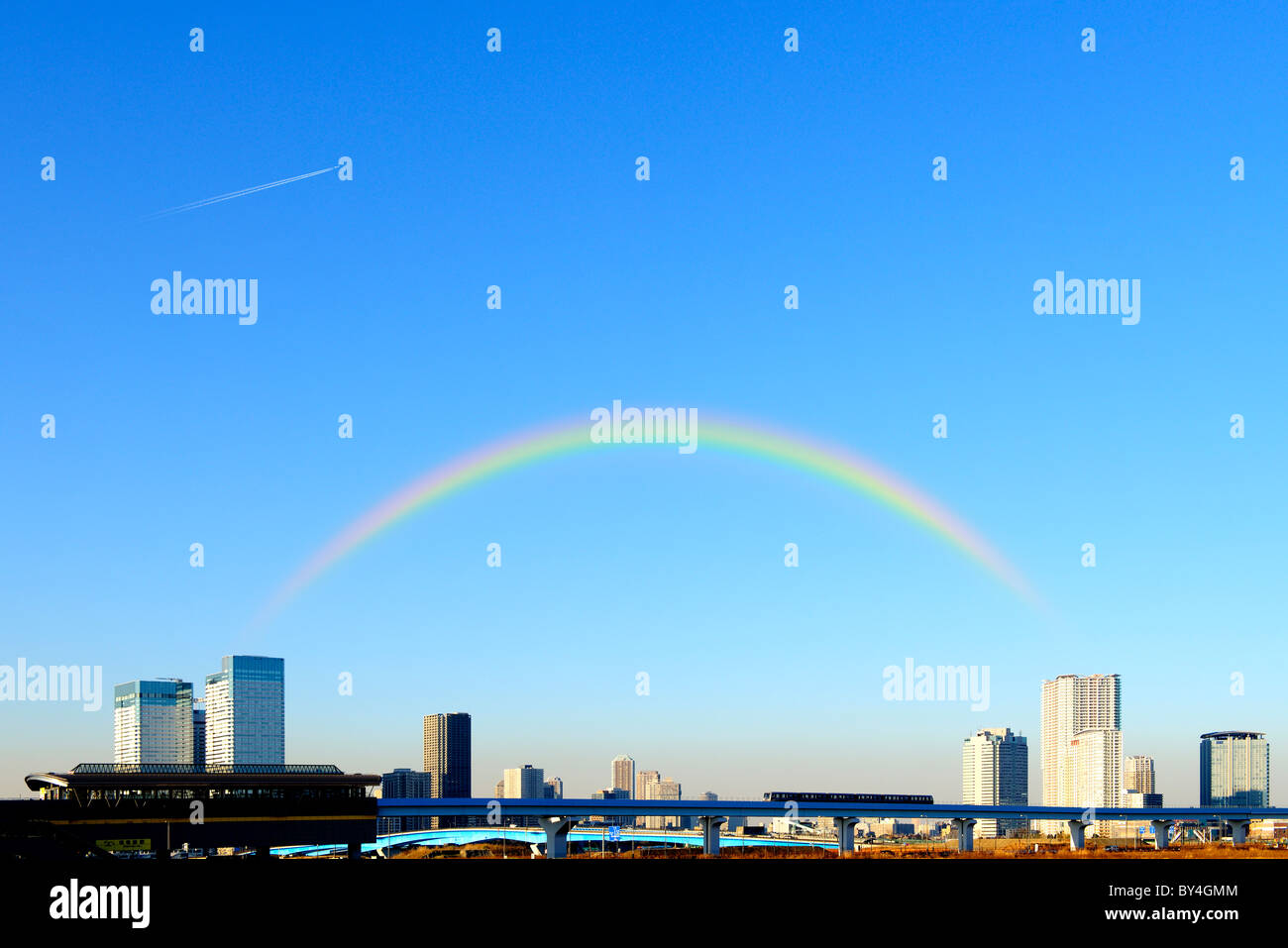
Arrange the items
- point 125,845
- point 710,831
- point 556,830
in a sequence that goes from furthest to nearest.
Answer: point 710,831, point 556,830, point 125,845

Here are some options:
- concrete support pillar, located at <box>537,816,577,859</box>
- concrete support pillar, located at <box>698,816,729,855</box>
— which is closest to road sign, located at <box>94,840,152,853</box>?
concrete support pillar, located at <box>537,816,577,859</box>

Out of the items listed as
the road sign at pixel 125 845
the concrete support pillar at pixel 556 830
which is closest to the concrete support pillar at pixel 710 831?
the concrete support pillar at pixel 556 830

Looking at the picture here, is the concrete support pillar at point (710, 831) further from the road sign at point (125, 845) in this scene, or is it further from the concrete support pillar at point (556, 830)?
the road sign at point (125, 845)

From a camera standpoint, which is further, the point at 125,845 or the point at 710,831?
the point at 710,831

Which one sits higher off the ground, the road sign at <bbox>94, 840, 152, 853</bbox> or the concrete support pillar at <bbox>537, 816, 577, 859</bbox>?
the road sign at <bbox>94, 840, 152, 853</bbox>

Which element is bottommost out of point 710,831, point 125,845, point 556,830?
point 710,831

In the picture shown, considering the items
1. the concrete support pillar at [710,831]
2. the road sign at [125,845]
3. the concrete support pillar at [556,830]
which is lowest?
the concrete support pillar at [710,831]

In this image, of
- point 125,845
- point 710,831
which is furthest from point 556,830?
point 125,845

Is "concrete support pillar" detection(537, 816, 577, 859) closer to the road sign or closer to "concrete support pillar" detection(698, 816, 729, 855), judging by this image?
"concrete support pillar" detection(698, 816, 729, 855)

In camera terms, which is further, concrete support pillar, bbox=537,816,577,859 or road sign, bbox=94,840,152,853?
concrete support pillar, bbox=537,816,577,859

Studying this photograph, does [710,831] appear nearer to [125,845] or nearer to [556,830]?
[556,830]
